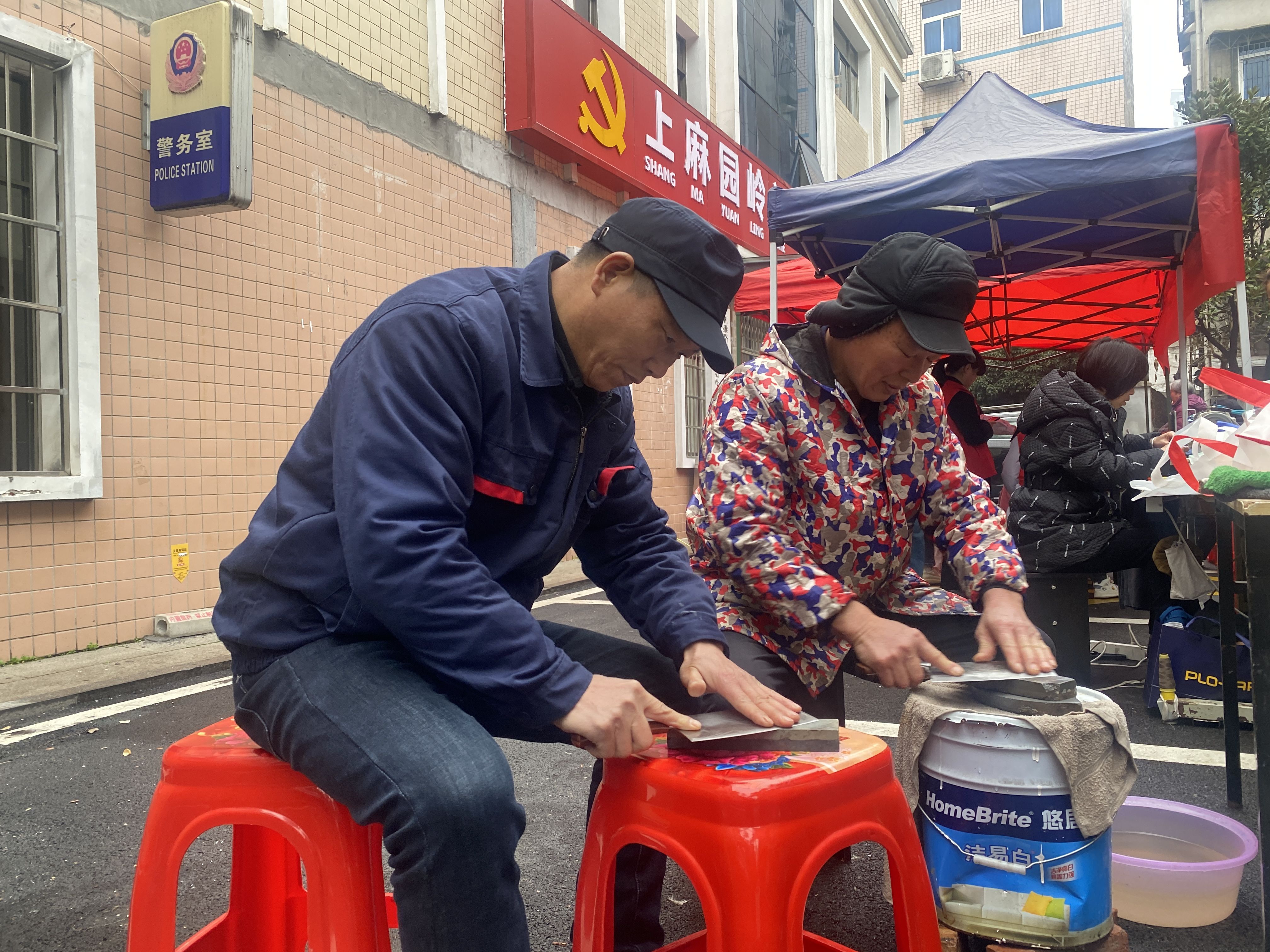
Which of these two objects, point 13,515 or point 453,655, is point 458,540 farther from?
point 13,515

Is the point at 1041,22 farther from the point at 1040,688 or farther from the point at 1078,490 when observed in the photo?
the point at 1040,688

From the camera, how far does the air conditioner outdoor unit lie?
28953mm

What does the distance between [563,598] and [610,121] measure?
197 inches

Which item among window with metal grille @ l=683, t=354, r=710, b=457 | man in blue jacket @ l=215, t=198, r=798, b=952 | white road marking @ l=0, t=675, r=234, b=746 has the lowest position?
white road marking @ l=0, t=675, r=234, b=746

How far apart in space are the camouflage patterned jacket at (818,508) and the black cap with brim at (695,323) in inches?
20.3

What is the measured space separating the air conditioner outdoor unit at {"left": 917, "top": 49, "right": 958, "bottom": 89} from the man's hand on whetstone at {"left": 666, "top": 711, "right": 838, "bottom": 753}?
3194 cm

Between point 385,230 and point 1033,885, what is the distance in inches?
246

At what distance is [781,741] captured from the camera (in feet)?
4.99

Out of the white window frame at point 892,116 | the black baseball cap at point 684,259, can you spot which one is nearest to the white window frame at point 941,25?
the white window frame at point 892,116

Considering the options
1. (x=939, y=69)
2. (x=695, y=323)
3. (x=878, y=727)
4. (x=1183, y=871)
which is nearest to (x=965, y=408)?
(x=878, y=727)

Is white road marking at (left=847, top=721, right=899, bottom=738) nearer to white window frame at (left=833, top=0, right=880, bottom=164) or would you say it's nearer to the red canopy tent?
the red canopy tent

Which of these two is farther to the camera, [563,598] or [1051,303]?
[1051,303]

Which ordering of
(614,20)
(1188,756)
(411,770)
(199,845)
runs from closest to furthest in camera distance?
(411,770), (199,845), (1188,756), (614,20)

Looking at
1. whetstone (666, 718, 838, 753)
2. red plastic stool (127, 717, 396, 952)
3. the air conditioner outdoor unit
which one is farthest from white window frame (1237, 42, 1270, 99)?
red plastic stool (127, 717, 396, 952)
